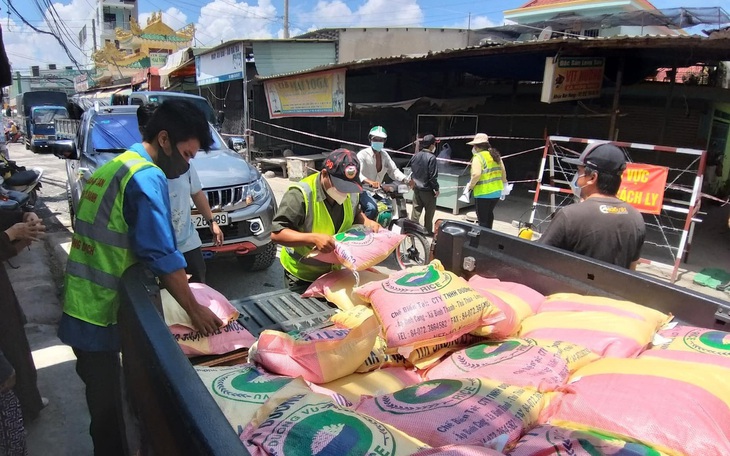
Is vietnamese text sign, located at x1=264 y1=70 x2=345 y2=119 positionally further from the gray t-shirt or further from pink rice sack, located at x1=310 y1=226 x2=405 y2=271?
the gray t-shirt

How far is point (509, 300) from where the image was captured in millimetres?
2371

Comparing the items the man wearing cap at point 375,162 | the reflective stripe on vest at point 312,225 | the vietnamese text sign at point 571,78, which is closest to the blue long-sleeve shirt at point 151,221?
the reflective stripe on vest at point 312,225

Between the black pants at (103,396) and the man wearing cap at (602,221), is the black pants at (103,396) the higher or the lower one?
the lower one

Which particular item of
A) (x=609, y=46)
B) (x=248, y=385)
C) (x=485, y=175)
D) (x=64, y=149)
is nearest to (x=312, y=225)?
(x=248, y=385)

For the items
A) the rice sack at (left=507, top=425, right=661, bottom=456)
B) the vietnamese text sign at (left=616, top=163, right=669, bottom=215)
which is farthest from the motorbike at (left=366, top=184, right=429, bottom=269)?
the rice sack at (left=507, top=425, right=661, bottom=456)

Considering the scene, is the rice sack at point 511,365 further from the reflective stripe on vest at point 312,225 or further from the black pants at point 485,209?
the black pants at point 485,209

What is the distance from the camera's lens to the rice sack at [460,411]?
54.3 inches

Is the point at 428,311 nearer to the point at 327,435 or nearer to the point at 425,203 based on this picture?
the point at 327,435

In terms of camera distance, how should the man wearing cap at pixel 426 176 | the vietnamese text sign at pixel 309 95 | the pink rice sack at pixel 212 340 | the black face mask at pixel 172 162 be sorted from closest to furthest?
the pink rice sack at pixel 212 340 → the black face mask at pixel 172 162 → the man wearing cap at pixel 426 176 → the vietnamese text sign at pixel 309 95

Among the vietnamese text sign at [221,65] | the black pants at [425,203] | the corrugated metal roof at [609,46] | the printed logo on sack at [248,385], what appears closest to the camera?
the printed logo on sack at [248,385]

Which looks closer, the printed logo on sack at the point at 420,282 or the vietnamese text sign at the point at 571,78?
the printed logo on sack at the point at 420,282

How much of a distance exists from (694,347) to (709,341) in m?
0.06

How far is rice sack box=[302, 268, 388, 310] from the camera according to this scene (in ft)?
9.11

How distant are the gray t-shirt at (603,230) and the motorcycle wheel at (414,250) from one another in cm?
318
